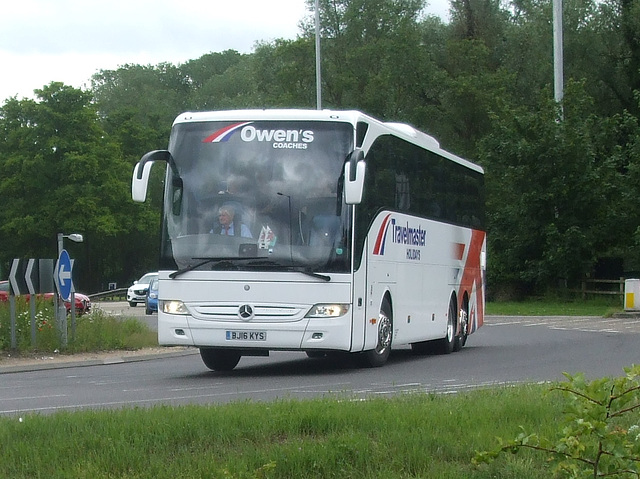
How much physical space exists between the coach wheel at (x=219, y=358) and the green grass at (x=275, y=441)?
8.69m

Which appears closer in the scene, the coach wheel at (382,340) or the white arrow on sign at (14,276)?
the coach wheel at (382,340)

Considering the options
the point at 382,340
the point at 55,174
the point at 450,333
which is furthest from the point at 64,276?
the point at 55,174

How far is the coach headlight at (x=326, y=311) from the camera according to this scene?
54.3 feet

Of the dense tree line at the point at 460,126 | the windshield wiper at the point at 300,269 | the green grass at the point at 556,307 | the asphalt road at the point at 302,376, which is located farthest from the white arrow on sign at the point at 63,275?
the dense tree line at the point at 460,126

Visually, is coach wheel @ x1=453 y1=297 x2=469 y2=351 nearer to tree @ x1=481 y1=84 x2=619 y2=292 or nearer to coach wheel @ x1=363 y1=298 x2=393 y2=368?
coach wheel @ x1=363 y1=298 x2=393 y2=368

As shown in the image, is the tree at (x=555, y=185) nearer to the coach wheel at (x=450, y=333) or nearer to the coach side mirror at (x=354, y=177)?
the coach wheel at (x=450, y=333)

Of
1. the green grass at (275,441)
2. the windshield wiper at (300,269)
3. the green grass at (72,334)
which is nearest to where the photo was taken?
the green grass at (275,441)

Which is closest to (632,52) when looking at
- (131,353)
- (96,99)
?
(131,353)

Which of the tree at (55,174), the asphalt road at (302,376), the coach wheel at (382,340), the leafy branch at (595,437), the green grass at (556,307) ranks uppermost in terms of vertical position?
the tree at (55,174)

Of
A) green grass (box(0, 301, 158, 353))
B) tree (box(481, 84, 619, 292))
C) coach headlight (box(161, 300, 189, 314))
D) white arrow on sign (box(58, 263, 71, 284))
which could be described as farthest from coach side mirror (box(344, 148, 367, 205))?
tree (box(481, 84, 619, 292))

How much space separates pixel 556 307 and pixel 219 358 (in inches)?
1126

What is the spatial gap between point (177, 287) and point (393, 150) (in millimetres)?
4260

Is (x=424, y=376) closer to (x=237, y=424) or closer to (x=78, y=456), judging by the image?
(x=237, y=424)

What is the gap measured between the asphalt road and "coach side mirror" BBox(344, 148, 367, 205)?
2344 mm
